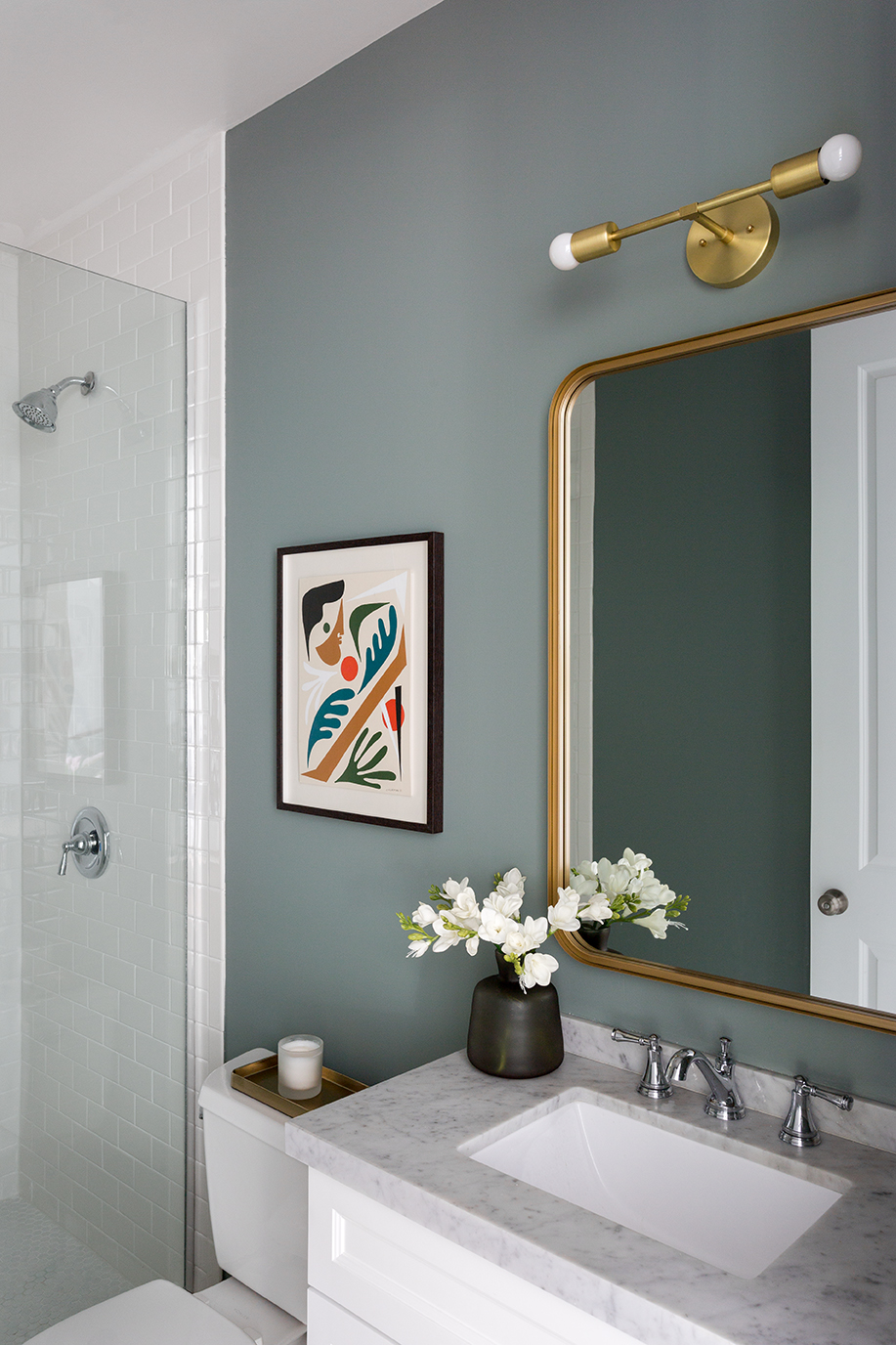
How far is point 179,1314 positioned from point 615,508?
1461 millimetres

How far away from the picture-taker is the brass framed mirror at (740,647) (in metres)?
1.20

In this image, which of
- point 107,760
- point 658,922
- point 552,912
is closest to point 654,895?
point 658,922

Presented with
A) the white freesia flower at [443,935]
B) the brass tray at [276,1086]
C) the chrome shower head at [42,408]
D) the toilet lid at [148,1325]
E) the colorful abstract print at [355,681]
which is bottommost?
the toilet lid at [148,1325]

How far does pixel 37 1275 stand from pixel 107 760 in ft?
3.40

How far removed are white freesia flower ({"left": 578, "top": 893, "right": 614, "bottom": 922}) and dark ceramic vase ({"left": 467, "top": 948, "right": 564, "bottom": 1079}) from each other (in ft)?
0.44

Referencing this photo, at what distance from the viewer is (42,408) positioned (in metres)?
1.95

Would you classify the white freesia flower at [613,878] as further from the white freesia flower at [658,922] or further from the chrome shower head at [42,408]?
the chrome shower head at [42,408]

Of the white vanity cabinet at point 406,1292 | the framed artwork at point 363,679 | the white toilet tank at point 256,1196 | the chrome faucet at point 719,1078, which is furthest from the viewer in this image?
the framed artwork at point 363,679

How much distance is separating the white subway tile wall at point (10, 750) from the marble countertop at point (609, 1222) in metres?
0.98

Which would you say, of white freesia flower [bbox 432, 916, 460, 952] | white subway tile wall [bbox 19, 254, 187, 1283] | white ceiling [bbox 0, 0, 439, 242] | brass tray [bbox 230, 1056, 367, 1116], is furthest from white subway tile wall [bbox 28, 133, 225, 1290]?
white freesia flower [bbox 432, 916, 460, 952]

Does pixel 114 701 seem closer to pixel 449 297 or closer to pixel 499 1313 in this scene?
pixel 449 297

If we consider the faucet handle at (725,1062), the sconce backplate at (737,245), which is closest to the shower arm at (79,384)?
the sconce backplate at (737,245)

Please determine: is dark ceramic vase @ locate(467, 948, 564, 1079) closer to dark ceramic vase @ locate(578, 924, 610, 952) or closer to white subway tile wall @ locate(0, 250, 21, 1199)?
dark ceramic vase @ locate(578, 924, 610, 952)

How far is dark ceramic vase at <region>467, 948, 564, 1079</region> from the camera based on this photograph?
138cm
